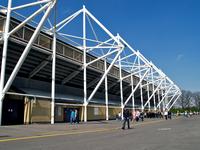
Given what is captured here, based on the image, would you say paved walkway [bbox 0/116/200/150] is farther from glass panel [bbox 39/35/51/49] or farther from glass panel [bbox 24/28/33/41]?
glass panel [bbox 39/35/51/49]

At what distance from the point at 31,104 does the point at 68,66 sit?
10.2 m

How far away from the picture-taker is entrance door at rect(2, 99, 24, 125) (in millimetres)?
26786

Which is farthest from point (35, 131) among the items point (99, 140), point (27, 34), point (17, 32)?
point (27, 34)

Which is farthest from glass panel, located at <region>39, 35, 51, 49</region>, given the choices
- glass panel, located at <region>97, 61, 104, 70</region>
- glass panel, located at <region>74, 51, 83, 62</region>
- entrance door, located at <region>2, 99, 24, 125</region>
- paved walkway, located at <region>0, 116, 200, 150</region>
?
paved walkway, located at <region>0, 116, 200, 150</region>

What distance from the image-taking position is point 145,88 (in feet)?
247

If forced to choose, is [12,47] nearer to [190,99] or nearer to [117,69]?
[117,69]

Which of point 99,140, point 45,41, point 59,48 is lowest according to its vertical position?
point 99,140

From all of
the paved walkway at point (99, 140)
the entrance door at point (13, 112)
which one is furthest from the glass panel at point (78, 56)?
the paved walkway at point (99, 140)

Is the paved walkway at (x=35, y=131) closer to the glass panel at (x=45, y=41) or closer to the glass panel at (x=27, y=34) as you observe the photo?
the glass panel at (x=27, y=34)

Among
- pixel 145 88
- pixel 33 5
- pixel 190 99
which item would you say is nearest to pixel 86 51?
pixel 33 5

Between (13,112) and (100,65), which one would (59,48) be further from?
(100,65)

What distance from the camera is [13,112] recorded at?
90.1 ft

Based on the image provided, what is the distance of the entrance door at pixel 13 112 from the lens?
87.9ft

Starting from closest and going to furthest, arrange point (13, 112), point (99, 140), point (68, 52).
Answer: point (99, 140)
point (13, 112)
point (68, 52)
